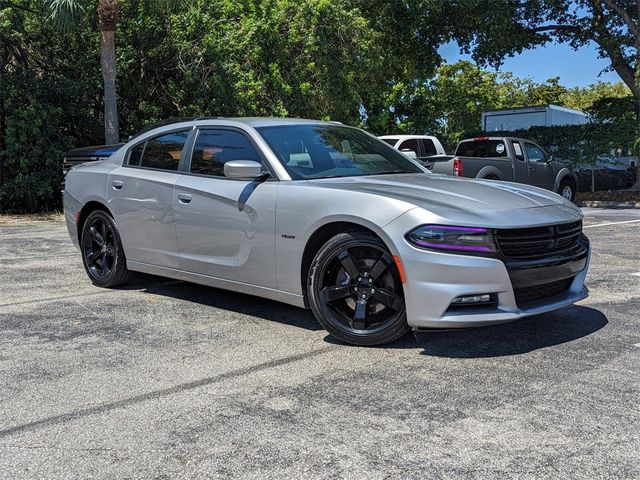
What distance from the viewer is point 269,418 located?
11.7 feet

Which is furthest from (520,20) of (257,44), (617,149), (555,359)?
(555,359)

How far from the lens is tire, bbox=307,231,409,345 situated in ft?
15.2

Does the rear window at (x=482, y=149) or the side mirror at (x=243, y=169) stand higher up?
the rear window at (x=482, y=149)

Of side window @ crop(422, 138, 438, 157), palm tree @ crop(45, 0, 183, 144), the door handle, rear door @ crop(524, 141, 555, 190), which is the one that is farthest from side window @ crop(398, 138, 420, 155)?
the door handle

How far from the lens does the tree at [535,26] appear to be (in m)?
21.9

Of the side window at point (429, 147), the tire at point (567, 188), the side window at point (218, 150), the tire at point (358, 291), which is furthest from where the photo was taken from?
the tire at point (567, 188)

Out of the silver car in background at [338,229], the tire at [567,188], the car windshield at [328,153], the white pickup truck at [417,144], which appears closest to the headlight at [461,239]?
the silver car in background at [338,229]

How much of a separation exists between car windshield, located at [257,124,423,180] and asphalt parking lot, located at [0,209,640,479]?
1213 mm

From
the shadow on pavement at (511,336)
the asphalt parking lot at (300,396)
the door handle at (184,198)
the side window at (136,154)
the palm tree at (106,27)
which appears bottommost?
the asphalt parking lot at (300,396)

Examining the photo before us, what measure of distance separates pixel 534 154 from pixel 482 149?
5.10 ft

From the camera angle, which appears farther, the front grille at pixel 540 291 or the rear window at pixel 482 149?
the rear window at pixel 482 149

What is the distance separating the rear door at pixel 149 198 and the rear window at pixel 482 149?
Answer: 460 inches

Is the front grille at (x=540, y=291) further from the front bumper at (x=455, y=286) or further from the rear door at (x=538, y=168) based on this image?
the rear door at (x=538, y=168)

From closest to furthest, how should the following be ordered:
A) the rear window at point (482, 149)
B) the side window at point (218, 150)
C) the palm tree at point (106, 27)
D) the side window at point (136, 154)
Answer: the side window at point (218, 150) → the side window at point (136, 154) → the palm tree at point (106, 27) → the rear window at point (482, 149)
